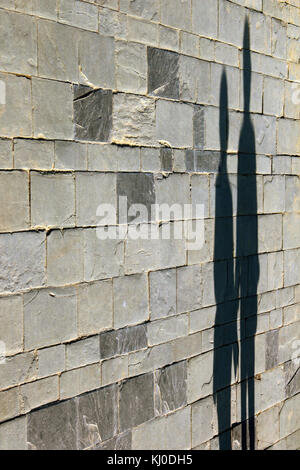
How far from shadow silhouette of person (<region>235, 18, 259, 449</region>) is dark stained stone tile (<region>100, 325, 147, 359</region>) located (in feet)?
3.89

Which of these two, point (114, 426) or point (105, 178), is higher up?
point (105, 178)

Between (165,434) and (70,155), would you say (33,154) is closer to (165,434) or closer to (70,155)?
(70,155)

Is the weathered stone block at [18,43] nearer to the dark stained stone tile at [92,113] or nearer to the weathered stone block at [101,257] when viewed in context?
the dark stained stone tile at [92,113]

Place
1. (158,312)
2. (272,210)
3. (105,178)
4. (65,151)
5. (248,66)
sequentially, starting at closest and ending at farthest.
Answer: (65,151) < (105,178) < (158,312) < (248,66) < (272,210)

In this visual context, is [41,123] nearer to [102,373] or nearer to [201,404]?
[102,373]

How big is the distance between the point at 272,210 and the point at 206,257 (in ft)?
3.39

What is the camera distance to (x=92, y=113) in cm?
374

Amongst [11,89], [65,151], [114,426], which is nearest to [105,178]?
[65,151]

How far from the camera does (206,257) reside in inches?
185

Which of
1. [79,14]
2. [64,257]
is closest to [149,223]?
[64,257]

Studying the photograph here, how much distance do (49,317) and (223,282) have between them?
172 centimetres

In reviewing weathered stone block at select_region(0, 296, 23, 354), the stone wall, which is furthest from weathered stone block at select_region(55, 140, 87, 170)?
weathered stone block at select_region(0, 296, 23, 354)

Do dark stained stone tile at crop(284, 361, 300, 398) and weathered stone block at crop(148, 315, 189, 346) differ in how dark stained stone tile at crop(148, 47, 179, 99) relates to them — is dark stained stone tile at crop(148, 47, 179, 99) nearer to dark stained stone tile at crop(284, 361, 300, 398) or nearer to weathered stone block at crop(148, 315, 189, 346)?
weathered stone block at crop(148, 315, 189, 346)

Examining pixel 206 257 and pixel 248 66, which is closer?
pixel 206 257
